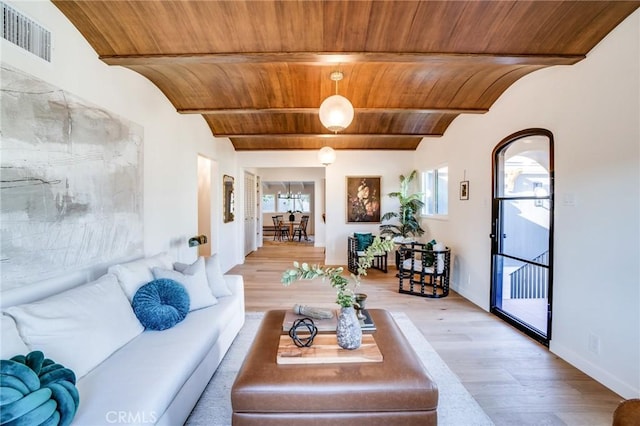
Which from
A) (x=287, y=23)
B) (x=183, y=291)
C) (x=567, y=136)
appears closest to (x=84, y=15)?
(x=287, y=23)

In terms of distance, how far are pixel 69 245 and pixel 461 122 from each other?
200 inches

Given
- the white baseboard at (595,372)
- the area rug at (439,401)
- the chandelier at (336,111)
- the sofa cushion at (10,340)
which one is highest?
the chandelier at (336,111)

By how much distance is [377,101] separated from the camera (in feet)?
12.6

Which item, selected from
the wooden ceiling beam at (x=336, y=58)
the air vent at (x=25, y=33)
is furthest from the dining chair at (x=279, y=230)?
the air vent at (x=25, y=33)

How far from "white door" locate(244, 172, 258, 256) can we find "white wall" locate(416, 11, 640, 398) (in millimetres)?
5873

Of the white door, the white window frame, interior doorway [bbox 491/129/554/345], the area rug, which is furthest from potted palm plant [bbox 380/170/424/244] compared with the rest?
the white door

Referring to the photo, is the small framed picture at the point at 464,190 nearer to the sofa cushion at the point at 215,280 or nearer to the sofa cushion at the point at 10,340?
the sofa cushion at the point at 215,280

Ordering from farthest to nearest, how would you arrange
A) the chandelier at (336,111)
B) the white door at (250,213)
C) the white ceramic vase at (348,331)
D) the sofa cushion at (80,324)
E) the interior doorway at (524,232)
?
the white door at (250,213) → the interior doorway at (524,232) → the chandelier at (336,111) → the white ceramic vase at (348,331) → the sofa cushion at (80,324)

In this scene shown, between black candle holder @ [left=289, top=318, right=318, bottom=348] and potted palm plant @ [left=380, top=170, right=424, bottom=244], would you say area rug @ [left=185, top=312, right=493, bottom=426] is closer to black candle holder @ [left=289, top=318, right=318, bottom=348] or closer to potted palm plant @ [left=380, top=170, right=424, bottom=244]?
black candle holder @ [left=289, top=318, right=318, bottom=348]

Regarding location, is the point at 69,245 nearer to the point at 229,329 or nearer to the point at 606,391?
the point at 229,329

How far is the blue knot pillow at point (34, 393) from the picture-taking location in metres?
1.08

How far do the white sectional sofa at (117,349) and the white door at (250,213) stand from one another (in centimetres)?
511

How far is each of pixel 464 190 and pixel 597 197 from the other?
2121 mm

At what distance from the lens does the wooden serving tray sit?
1.74 metres
